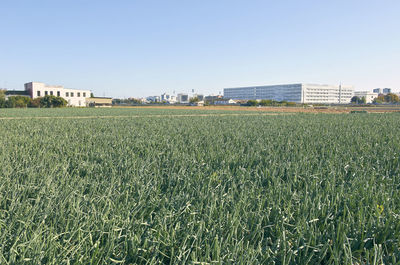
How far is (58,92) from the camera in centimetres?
10162

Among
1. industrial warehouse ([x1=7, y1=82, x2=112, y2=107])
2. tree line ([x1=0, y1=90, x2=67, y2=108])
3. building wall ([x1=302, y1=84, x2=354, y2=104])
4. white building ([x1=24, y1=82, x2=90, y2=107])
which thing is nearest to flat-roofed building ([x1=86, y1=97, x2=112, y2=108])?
industrial warehouse ([x1=7, y1=82, x2=112, y2=107])

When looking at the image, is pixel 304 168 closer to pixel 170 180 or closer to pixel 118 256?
pixel 170 180

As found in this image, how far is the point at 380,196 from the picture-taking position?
3619 millimetres

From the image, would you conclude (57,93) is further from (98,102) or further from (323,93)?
(323,93)

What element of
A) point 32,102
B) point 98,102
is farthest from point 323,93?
point 32,102

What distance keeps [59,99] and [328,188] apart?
90.1 m

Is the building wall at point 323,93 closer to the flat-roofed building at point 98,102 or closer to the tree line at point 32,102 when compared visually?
the flat-roofed building at point 98,102

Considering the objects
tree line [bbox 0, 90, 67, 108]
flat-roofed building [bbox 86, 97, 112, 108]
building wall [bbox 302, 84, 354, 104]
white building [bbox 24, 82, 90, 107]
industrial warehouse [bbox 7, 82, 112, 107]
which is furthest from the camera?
building wall [bbox 302, 84, 354, 104]

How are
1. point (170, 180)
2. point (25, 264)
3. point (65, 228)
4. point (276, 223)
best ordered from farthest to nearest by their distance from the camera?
1. point (170, 180)
2. point (276, 223)
3. point (65, 228)
4. point (25, 264)

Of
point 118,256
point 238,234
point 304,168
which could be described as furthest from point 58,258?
point 304,168

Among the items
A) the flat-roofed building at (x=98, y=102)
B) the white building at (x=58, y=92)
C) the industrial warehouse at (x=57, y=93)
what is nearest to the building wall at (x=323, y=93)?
the flat-roofed building at (x=98, y=102)

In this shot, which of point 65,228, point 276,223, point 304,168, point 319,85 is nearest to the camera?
point 65,228

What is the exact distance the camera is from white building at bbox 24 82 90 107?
9744 centimetres

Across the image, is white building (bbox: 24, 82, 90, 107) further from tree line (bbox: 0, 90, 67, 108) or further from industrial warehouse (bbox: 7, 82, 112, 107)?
tree line (bbox: 0, 90, 67, 108)
